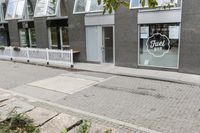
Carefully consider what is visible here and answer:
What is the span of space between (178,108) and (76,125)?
3.29 m

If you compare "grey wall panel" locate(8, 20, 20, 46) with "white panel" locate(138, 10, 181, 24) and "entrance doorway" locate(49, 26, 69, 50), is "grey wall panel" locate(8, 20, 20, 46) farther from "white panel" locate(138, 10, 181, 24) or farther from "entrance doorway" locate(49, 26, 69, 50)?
"white panel" locate(138, 10, 181, 24)

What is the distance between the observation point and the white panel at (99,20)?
11.2 m

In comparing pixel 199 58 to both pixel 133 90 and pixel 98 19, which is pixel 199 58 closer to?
pixel 133 90

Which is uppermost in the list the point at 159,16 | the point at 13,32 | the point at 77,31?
the point at 159,16

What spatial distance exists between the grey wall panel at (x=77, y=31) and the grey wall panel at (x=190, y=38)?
5857mm

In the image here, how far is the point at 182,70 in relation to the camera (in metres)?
9.44

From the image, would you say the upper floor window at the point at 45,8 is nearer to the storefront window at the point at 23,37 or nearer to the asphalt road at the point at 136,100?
the storefront window at the point at 23,37

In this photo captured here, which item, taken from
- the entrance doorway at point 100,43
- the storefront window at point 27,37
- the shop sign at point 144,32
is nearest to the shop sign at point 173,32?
the shop sign at point 144,32

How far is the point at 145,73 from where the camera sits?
9.71 m

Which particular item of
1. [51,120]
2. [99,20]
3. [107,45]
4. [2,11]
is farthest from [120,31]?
[2,11]

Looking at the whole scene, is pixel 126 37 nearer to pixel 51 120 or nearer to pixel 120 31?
pixel 120 31

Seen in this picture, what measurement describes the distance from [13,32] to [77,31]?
296 inches

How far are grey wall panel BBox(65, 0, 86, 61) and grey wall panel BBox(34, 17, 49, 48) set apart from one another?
2505 millimetres

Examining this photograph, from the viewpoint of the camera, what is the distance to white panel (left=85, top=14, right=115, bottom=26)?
11169 mm
